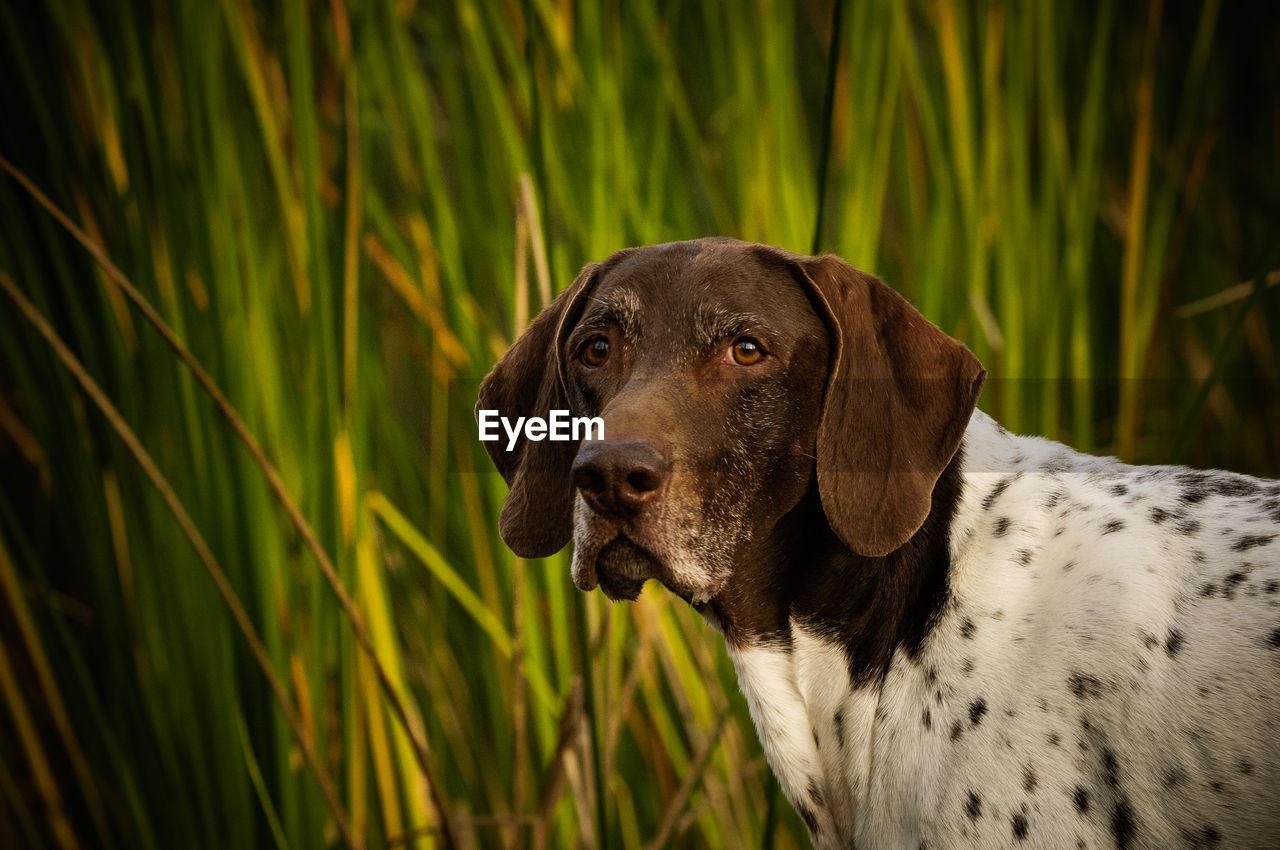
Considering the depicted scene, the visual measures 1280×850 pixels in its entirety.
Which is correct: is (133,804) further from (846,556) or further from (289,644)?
(846,556)

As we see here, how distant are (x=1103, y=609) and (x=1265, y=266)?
0.99 m

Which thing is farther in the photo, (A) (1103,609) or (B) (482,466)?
(B) (482,466)

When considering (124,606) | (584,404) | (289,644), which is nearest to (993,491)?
(584,404)

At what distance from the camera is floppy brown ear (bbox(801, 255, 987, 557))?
2021mm

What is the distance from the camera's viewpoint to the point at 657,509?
1.90m

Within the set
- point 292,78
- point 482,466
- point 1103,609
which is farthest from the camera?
point 482,466

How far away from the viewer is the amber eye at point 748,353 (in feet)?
7.05

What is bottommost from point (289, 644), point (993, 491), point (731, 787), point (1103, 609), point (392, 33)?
point (731, 787)

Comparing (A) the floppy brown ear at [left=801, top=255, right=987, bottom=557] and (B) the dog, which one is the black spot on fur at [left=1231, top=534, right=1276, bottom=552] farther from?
(A) the floppy brown ear at [left=801, top=255, right=987, bottom=557]

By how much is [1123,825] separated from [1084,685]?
0.24 m

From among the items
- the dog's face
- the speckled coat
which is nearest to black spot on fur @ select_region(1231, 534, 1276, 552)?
the speckled coat

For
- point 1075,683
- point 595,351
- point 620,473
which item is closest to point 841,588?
point 1075,683

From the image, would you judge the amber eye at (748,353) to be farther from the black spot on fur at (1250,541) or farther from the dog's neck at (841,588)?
the black spot on fur at (1250,541)
